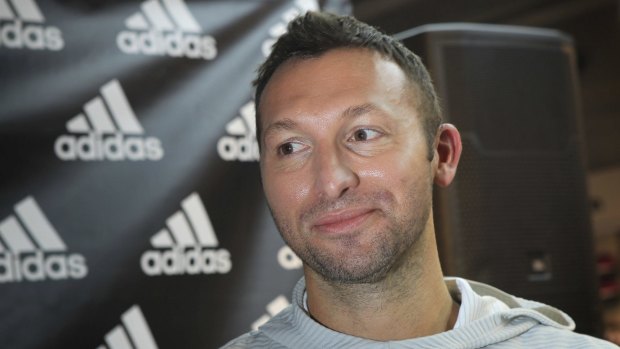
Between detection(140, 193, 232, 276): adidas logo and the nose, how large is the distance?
77 centimetres

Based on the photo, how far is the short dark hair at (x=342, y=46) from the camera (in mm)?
1435

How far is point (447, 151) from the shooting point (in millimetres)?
1535

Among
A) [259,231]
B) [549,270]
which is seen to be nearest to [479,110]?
[549,270]

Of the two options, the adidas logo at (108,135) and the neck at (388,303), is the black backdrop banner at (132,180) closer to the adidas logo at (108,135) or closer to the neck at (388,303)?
the adidas logo at (108,135)

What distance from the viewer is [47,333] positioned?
183 cm

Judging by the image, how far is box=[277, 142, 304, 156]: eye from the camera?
136cm

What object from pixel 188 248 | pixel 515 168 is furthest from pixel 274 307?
pixel 515 168

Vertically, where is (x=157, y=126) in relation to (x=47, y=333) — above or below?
above

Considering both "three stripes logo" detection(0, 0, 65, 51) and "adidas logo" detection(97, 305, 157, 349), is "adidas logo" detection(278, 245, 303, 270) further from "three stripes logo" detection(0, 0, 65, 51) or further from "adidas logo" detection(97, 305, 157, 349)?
"three stripes logo" detection(0, 0, 65, 51)

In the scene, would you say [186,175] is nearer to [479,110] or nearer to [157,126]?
[157,126]

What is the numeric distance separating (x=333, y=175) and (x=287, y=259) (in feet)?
2.94

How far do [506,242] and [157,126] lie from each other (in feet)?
2.94

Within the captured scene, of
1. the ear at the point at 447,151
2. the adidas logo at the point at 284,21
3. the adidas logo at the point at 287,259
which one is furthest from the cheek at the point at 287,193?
the adidas logo at the point at 284,21

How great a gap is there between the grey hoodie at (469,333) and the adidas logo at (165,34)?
33.5 inches
